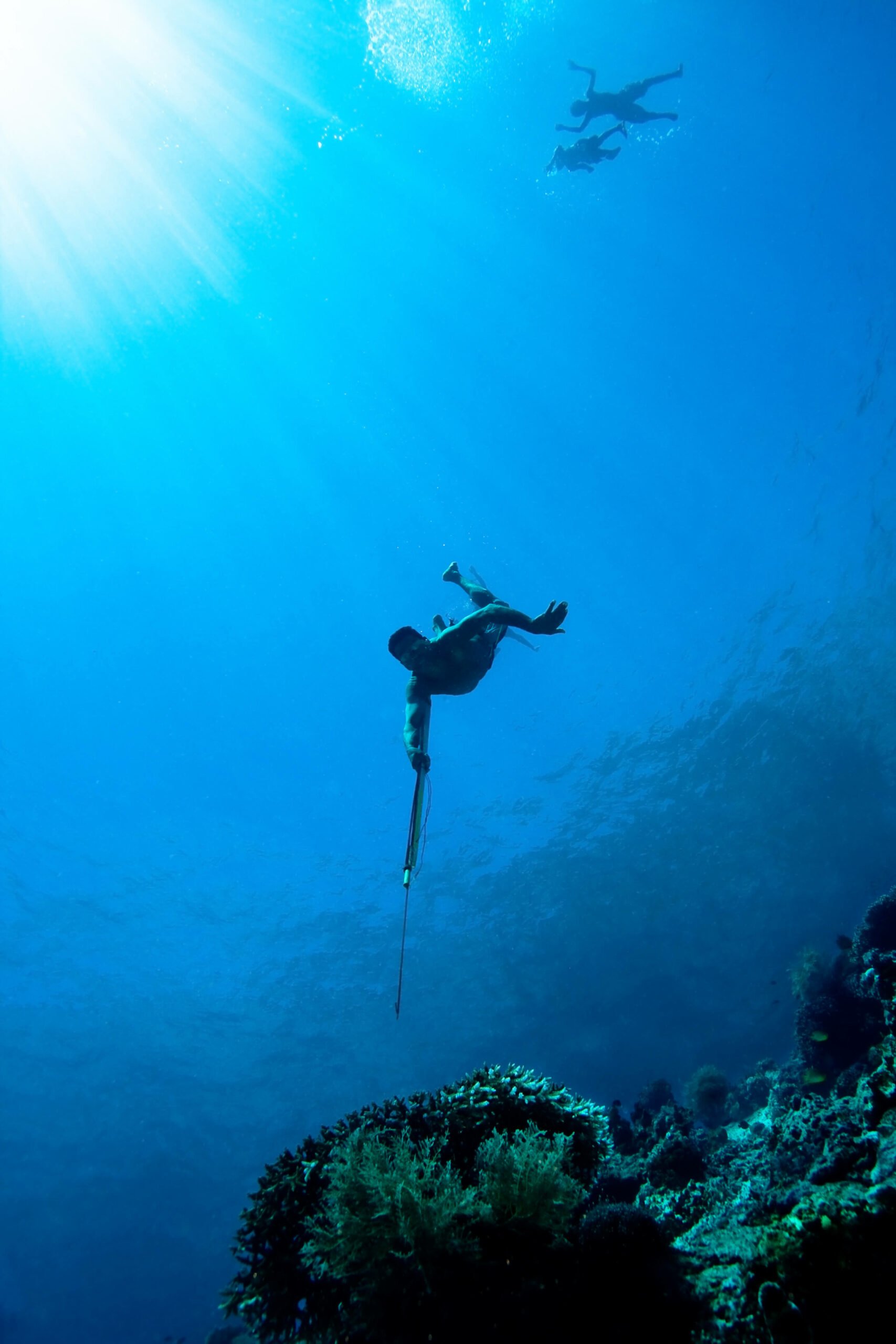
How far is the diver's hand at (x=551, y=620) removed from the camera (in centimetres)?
665

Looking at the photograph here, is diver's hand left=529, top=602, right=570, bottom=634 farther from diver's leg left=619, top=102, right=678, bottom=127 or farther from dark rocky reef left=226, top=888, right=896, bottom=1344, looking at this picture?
diver's leg left=619, top=102, right=678, bottom=127

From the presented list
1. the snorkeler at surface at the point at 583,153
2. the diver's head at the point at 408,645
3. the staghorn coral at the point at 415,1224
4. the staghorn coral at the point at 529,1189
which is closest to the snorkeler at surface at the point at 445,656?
the diver's head at the point at 408,645

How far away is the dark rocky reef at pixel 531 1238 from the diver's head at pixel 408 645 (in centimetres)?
450

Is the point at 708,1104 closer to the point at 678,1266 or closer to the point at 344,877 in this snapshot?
the point at 678,1266

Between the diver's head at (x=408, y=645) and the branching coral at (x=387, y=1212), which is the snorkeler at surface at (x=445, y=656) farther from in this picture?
the branching coral at (x=387, y=1212)

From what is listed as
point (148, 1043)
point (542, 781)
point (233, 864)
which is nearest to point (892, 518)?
point (542, 781)

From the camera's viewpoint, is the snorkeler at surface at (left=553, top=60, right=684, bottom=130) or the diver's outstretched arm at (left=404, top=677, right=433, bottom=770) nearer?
the diver's outstretched arm at (left=404, top=677, right=433, bottom=770)

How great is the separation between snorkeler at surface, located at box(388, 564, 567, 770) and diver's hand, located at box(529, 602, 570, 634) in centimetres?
22

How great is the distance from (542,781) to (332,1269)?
3219cm

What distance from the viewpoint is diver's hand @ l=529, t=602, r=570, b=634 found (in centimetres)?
665

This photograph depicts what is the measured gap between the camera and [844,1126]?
16.7 ft

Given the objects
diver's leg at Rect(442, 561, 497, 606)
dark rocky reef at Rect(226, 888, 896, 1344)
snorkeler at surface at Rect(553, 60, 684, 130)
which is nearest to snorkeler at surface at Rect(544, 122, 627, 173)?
snorkeler at surface at Rect(553, 60, 684, 130)

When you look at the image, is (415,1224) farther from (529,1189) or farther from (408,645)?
(408,645)

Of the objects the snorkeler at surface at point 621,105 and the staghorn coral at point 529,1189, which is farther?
the snorkeler at surface at point 621,105
